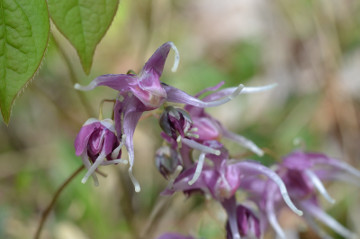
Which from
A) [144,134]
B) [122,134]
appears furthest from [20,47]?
[144,134]

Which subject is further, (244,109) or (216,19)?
(216,19)

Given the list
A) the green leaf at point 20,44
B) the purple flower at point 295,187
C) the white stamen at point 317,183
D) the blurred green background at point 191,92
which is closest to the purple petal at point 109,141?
the green leaf at point 20,44

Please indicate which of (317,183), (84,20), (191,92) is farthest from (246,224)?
(191,92)

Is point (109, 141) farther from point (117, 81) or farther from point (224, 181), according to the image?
point (224, 181)

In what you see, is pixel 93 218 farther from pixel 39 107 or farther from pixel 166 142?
pixel 166 142

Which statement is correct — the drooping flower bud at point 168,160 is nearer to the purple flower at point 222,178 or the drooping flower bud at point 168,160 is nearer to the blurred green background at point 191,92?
the purple flower at point 222,178

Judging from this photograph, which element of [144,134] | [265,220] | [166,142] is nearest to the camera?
[166,142]
